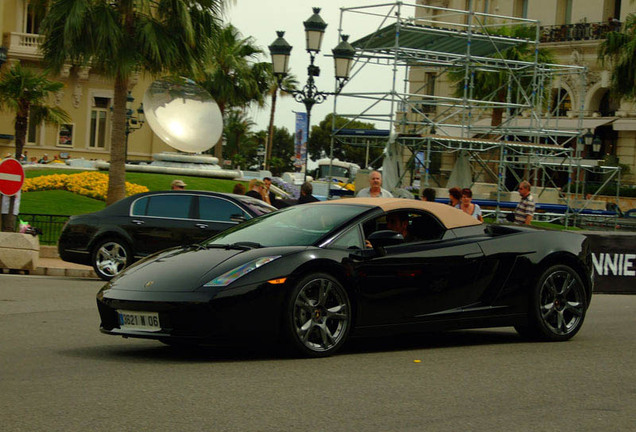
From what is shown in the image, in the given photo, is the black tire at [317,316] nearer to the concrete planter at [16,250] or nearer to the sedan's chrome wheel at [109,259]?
the sedan's chrome wheel at [109,259]

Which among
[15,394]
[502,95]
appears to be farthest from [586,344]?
[502,95]

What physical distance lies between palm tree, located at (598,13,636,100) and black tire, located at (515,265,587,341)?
29820 mm

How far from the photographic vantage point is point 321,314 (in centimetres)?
791

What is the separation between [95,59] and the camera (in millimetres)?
23812

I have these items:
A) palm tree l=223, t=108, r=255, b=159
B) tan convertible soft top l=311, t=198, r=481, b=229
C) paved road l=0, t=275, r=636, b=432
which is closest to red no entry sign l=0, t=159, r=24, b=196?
paved road l=0, t=275, r=636, b=432

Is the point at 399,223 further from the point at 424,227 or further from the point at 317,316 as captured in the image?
the point at 317,316

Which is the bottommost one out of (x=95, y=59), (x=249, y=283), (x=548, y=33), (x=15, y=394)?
(x=15, y=394)

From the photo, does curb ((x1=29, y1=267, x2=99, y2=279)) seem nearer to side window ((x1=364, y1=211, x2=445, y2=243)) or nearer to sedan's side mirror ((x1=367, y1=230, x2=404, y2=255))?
side window ((x1=364, y1=211, x2=445, y2=243))

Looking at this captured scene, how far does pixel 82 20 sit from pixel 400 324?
16.6 meters

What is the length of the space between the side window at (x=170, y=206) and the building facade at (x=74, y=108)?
40.5 metres

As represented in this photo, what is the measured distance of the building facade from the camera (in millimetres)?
55594

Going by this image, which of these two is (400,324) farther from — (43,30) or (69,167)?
(69,167)

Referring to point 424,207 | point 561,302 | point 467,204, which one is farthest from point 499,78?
point 424,207

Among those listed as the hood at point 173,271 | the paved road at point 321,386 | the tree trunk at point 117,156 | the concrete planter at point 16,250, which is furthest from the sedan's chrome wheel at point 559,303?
the tree trunk at point 117,156
